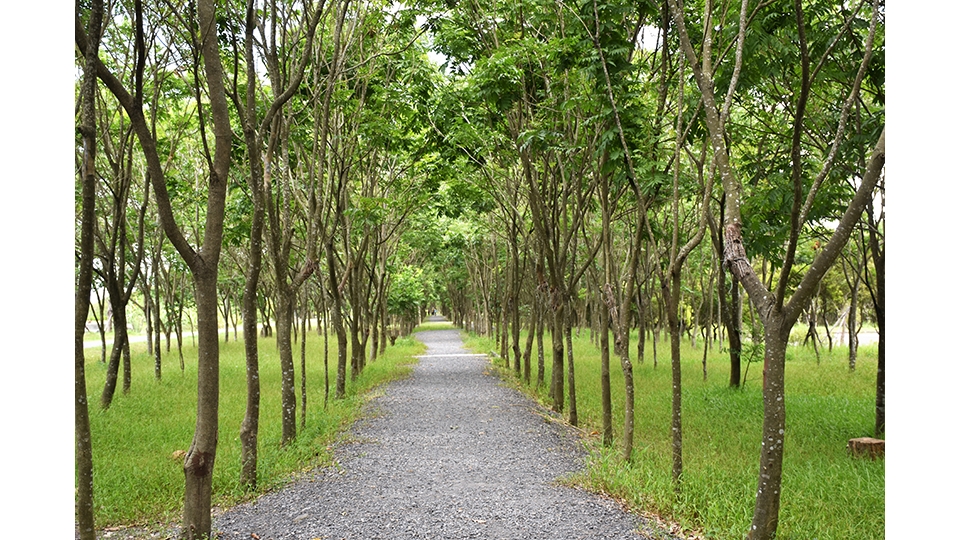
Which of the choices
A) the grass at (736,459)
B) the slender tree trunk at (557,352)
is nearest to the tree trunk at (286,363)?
the grass at (736,459)

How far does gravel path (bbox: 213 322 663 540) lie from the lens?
5000 mm

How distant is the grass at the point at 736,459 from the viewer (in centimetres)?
496

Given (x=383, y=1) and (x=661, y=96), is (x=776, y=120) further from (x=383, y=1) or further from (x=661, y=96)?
(x=383, y=1)

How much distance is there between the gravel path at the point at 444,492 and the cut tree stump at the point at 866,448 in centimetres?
339

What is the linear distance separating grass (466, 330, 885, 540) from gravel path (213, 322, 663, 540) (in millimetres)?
444

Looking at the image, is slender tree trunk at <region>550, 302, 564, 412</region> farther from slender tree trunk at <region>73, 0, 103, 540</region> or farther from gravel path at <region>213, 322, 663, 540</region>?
slender tree trunk at <region>73, 0, 103, 540</region>

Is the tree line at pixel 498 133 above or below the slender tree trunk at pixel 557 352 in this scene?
above

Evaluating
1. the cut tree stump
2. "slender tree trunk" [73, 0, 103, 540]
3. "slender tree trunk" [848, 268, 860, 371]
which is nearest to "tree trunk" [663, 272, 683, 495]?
the cut tree stump

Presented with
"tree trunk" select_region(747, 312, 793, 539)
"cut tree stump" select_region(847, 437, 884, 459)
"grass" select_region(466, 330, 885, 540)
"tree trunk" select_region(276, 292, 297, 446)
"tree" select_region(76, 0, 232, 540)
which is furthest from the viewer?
"tree trunk" select_region(276, 292, 297, 446)

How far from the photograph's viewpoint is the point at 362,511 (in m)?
5.46

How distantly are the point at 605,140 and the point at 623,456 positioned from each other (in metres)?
3.52

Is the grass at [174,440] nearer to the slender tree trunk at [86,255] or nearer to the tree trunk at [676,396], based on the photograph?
the slender tree trunk at [86,255]

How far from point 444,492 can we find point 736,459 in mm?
3532

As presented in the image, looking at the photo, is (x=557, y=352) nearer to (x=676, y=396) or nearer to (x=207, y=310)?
(x=676, y=396)
